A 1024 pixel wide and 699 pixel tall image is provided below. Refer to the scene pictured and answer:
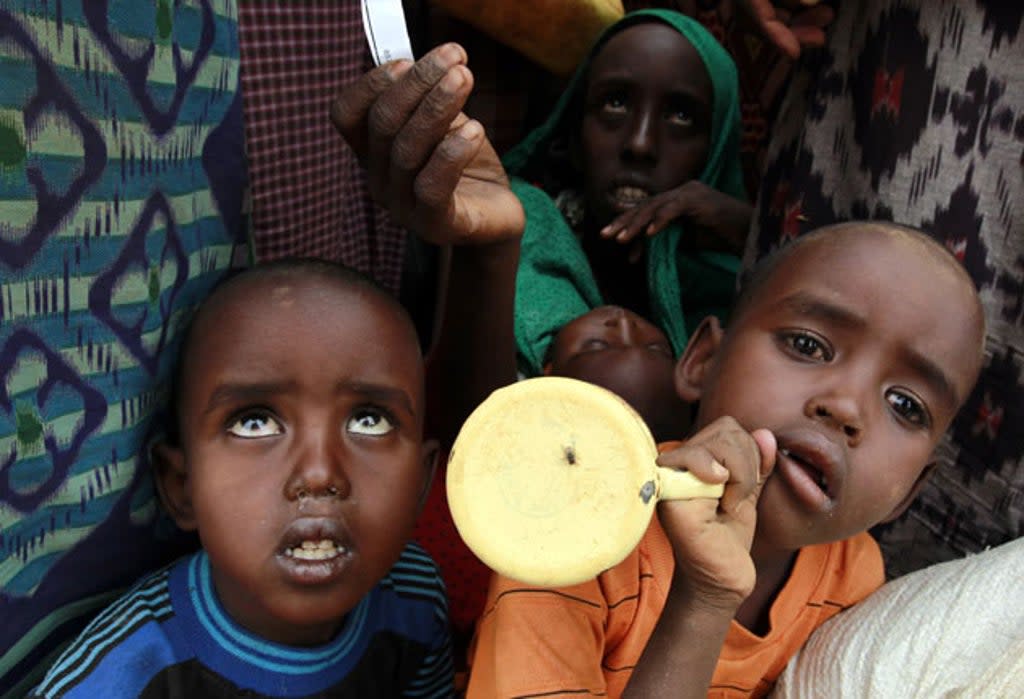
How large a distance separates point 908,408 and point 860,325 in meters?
0.11

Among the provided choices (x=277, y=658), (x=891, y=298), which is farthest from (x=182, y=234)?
(x=891, y=298)

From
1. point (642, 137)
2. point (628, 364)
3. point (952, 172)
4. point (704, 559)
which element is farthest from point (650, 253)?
point (704, 559)

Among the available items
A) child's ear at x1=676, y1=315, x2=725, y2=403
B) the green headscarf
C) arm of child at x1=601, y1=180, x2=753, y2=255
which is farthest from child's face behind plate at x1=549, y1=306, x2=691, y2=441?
child's ear at x1=676, y1=315, x2=725, y2=403

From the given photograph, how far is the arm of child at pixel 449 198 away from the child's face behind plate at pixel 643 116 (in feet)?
2.24

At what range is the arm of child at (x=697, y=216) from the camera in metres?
1.87

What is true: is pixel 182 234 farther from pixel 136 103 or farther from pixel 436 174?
pixel 436 174

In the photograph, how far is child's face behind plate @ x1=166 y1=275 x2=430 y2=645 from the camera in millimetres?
992

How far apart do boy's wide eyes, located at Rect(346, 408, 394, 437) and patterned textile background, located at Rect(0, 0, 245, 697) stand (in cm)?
23

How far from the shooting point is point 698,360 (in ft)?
4.05

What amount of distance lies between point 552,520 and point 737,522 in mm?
175

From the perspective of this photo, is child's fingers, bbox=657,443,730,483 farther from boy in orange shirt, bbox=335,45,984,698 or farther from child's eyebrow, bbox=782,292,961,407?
child's eyebrow, bbox=782,292,961,407

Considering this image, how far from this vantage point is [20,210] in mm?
869

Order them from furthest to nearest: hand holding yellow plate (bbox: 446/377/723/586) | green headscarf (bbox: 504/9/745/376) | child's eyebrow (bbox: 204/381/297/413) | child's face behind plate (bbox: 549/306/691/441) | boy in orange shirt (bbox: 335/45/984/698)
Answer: green headscarf (bbox: 504/9/745/376), child's face behind plate (bbox: 549/306/691/441), child's eyebrow (bbox: 204/381/297/413), boy in orange shirt (bbox: 335/45/984/698), hand holding yellow plate (bbox: 446/377/723/586)

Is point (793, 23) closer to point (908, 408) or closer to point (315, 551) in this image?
point (908, 408)
